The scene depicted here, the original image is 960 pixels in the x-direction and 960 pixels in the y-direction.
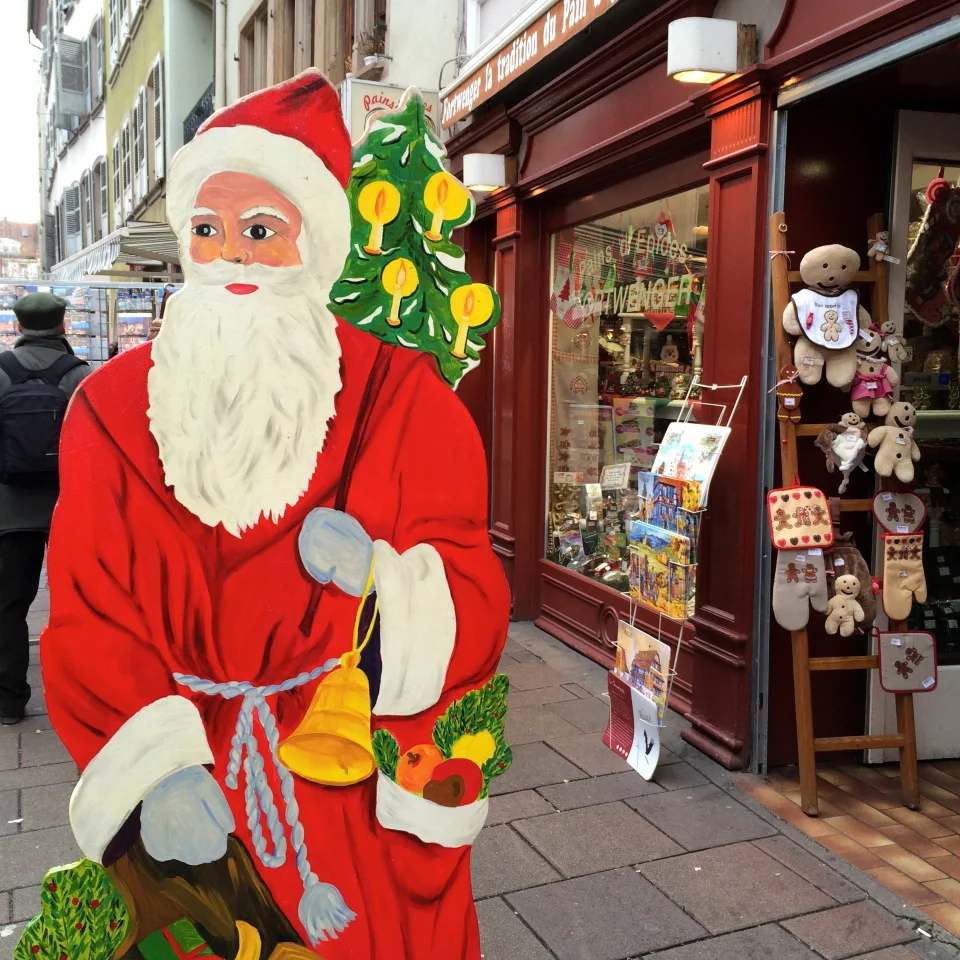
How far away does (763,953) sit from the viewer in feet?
9.09

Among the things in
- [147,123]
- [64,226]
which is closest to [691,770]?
[147,123]

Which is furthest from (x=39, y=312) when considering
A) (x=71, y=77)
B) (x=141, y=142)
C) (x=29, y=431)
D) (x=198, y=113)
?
(x=71, y=77)

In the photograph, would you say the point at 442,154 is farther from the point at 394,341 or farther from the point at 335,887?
the point at 335,887

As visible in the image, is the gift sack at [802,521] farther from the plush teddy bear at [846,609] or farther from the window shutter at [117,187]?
the window shutter at [117,187]

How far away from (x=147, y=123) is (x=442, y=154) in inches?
687

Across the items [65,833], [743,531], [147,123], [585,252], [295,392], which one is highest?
[147,123]

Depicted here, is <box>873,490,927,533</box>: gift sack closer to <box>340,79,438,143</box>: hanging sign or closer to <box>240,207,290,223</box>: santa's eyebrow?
<box>240,207,290,223</box>: santa's eyebrow

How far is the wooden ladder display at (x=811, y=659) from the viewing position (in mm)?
3584

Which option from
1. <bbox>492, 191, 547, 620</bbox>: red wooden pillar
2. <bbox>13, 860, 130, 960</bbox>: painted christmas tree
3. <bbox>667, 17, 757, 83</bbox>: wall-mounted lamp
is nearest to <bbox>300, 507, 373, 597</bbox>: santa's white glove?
<bbox>13, 860, 130, 960</bbox>: painted christmas tree

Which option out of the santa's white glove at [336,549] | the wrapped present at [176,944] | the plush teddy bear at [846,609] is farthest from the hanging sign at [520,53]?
the wrapped present at [176,944]

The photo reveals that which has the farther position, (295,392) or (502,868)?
(502,868)

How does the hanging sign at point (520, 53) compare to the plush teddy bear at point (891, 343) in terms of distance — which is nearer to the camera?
the plush teddy bear at point (891, 343)

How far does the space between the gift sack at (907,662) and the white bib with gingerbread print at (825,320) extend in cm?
117

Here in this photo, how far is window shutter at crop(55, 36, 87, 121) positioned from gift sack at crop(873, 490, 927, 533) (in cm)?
2623
